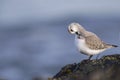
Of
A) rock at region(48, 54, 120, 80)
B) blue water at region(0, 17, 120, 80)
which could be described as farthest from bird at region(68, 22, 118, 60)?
blue water at region(0, 17, 120, 80)

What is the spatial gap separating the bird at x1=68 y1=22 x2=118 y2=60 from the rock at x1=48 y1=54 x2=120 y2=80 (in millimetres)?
1115

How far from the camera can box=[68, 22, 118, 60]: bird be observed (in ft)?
38.2

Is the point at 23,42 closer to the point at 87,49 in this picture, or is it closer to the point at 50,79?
the point at 87,49

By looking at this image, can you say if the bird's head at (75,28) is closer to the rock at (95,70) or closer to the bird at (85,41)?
the bird at (85,41)

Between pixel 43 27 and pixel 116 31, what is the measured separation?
390 centimetres

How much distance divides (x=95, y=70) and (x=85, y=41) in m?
2.58

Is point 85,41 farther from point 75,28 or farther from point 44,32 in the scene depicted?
point 44,32

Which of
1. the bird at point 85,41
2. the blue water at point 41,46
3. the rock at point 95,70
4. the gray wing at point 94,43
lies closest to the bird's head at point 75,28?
the bird at point 85,41

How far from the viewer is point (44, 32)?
2442 cm

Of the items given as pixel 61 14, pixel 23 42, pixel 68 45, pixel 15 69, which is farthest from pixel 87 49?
pixel 61 14

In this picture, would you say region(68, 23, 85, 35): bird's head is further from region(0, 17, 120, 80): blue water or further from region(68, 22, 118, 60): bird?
region(0, 17, 120, 80): blue water

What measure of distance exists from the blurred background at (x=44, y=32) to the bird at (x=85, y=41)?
1.12m

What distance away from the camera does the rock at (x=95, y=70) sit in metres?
9.00

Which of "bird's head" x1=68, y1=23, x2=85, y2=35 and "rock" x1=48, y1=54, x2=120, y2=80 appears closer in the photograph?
"rock" x1=48, y1=54, x2=120, y2=80
